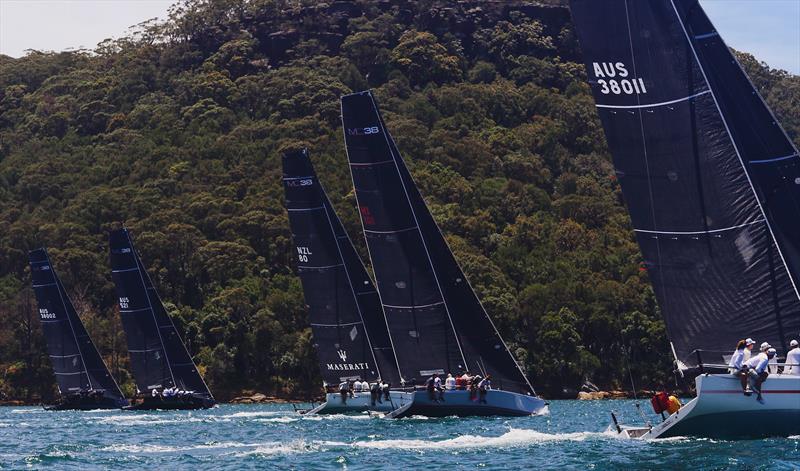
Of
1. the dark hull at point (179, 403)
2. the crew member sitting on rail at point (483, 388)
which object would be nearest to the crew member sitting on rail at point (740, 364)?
the crew member sitting on rail at point (483, 388)

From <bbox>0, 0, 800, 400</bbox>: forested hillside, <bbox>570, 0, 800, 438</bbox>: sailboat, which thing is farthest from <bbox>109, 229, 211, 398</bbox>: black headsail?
<bbox>570, 0, 800, 438</bbox>: sailboat

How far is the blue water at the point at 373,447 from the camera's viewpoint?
2481 cm

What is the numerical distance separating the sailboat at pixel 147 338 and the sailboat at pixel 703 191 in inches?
1507

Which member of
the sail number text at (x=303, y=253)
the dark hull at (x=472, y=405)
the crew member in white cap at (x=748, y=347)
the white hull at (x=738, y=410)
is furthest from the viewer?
the sail number text at (x=303, y=253)

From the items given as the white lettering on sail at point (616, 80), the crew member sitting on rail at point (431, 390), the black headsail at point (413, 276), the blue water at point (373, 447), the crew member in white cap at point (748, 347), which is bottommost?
the blue water at point (373, 447)

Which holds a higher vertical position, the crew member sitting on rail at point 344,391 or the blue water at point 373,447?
the crew member sitting on rail at point 344,391

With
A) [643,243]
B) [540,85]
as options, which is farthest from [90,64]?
[643,243]

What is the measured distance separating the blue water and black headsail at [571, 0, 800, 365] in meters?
2.65

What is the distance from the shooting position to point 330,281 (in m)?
51.8

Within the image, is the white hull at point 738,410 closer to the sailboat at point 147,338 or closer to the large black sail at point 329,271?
the large black sail at point 329,271

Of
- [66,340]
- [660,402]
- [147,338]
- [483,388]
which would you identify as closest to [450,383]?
[483,388]

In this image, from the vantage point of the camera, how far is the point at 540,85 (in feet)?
418

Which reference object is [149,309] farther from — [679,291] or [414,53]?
[414,53]

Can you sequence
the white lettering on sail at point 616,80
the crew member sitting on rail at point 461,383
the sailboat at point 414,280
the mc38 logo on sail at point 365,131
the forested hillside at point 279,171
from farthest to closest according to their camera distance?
the forested hillside at point 279,171 → the mc38 logo on sail at point 365,131 → the sailboat at point 414,280 → the crew member sitting on rail at point 461,383 → the white lettering on sail at point 616,80
